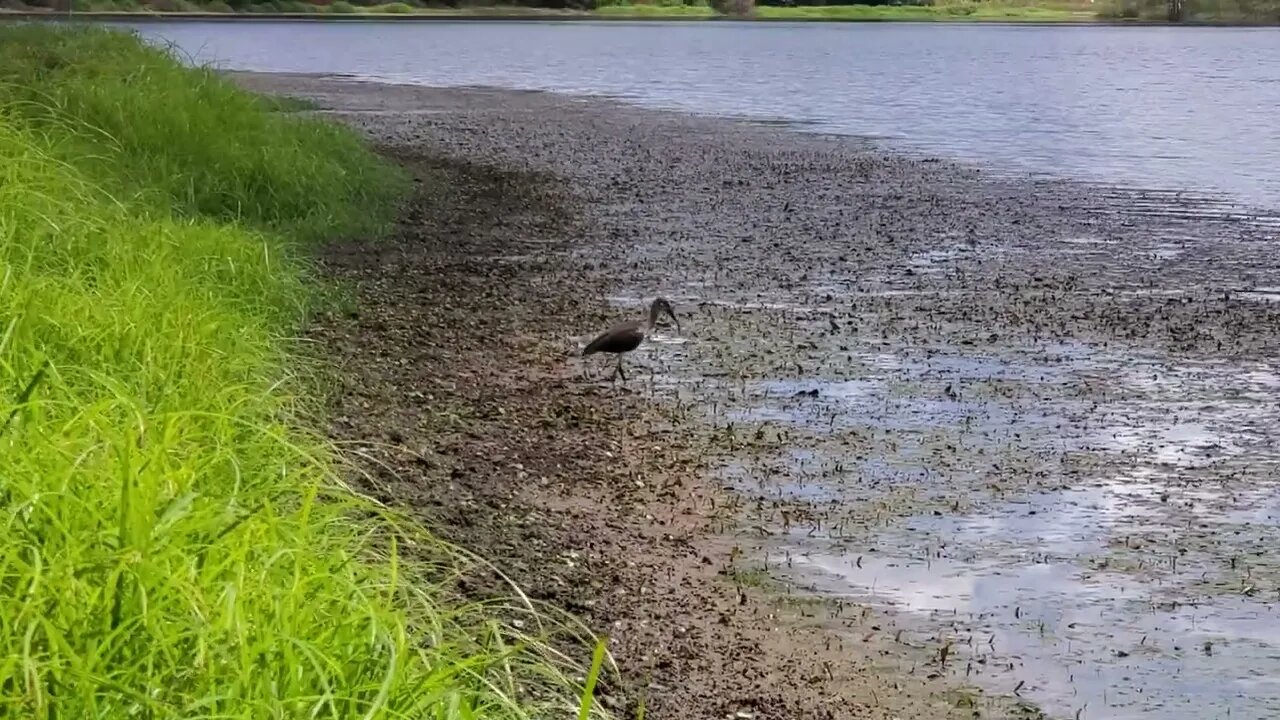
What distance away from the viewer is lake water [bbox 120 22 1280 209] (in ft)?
79.9

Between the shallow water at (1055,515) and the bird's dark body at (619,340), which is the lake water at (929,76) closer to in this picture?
the shallow water at (1055,515)

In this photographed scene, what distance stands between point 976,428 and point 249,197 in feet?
18.8

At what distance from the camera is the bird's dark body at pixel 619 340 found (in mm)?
9633

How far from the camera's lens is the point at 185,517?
4117 mm

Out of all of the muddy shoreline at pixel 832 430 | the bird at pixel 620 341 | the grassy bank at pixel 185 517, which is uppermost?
the grassy bank at pixel 185 517

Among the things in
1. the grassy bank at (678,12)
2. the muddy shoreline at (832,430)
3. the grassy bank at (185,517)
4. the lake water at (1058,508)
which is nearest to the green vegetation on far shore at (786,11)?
the grassy bank at (678,12)

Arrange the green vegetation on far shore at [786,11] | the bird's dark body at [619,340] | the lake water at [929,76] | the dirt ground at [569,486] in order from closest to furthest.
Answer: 1. the dirt ground at [569,486]
2. the bird's dark body at [619,340]
3. the lake water at [929,76]
4. the green vegetation on far shore at [786,11]

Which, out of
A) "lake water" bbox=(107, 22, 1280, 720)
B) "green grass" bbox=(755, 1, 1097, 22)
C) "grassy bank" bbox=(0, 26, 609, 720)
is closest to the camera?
"grassy bank" bbox=(0, 26, 609, 720)

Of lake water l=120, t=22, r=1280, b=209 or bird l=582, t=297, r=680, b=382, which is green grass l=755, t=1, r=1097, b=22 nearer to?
lake water l=120, t=22, r=1280, b=209

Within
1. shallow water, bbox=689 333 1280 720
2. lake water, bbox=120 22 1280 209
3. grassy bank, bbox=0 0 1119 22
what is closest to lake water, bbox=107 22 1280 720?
shallow water, bbox=689 333 1280 720

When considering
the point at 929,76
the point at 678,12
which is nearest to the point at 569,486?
the point at 929,76

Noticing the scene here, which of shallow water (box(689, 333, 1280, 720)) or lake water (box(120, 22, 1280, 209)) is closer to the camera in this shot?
shallow water (box(689, 333, 1280, 720))

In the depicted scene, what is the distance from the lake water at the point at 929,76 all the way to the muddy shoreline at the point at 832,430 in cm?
649

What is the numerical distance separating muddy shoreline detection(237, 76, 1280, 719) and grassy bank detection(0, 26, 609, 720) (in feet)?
2.32
